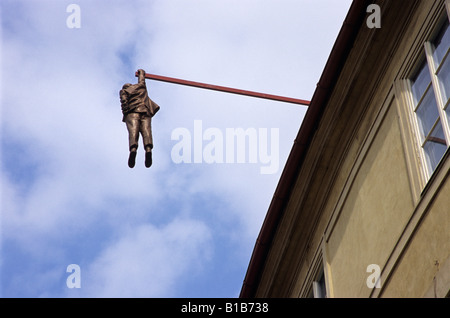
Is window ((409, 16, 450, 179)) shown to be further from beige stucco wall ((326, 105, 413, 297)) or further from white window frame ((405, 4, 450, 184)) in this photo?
beige stucco wall ((326, 105, 413, 297))

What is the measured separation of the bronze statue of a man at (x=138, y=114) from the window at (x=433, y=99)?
3217mm

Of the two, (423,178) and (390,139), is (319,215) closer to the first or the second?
(390,139)

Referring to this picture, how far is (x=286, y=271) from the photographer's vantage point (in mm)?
14242

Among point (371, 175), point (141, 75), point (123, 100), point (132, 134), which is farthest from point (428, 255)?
point (141, 75)

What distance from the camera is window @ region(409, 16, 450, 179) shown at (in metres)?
9.80

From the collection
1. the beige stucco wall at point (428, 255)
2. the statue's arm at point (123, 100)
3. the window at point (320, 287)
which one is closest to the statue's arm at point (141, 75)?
the statue's arm at point (123, 100)

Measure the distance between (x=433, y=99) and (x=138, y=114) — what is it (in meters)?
3.51

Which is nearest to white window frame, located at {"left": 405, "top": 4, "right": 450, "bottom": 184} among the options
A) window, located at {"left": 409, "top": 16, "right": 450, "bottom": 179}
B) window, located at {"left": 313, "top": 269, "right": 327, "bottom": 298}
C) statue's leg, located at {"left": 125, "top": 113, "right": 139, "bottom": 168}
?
window, located at {"left": 409, "top": 16, "right": 450, "bottom": 179}

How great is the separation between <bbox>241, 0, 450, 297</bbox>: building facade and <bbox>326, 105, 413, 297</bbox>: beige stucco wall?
2 cm

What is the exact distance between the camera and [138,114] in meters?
10.3

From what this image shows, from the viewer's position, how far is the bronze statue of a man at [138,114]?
10078 mm

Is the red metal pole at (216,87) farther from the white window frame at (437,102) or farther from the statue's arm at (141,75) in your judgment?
the white window frame at (437,102)

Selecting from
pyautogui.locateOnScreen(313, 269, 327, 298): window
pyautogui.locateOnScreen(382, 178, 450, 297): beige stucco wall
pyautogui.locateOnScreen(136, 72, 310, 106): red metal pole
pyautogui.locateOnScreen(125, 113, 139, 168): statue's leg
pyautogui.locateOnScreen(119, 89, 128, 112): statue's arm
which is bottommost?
pyautogui.locateOnScreen(382, 178, 450, 297): beige stucco wall

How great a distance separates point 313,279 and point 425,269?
4.16m
